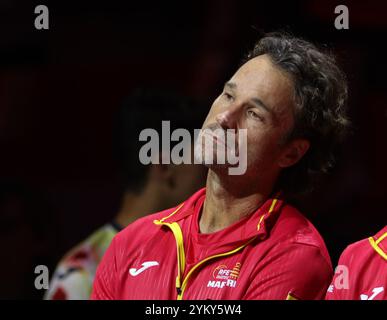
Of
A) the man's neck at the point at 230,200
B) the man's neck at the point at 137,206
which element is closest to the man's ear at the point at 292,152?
the man's neck at the point at 230,200

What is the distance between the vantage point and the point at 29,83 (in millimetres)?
7094

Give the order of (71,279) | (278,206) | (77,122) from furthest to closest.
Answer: (77,122)
(71,279)
(278,206)

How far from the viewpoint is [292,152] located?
3.60 metres

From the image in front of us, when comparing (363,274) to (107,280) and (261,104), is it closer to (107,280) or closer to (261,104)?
(261,104)

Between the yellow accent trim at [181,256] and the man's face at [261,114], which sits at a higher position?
the man's face at [261,114]

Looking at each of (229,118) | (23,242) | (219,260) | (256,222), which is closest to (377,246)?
(256,222)

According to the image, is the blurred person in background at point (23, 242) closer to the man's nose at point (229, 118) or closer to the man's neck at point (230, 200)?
the man's neck at point (230, 200)

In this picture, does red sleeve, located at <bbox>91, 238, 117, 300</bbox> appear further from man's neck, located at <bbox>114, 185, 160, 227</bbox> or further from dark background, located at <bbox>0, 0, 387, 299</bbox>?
dark background, located at <bbox>0, 0, 387, 299</bbox>

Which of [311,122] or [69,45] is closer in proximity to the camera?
[311,122]

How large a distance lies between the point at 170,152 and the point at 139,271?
1.29m

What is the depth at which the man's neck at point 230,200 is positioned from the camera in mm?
3559

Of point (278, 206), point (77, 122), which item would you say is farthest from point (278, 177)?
point (77, 122)

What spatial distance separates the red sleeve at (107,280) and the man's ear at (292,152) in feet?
2.45
